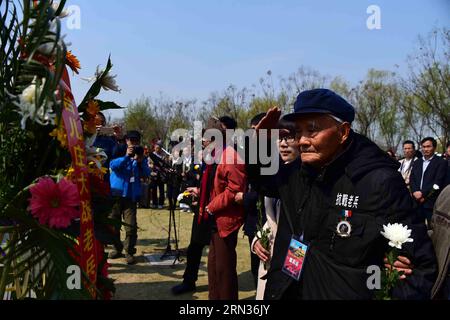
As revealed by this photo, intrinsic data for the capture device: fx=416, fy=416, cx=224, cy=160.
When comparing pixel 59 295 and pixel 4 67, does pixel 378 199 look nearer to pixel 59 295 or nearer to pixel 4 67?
pixel 59 295

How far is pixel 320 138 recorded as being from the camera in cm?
208

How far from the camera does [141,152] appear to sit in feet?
21.3

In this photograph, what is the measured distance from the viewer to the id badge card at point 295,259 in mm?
2090

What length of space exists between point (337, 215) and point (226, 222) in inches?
90.2

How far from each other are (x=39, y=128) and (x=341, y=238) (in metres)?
1.49

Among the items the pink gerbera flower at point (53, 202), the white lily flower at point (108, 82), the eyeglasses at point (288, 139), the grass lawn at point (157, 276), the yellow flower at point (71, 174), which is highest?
the white lily flower at point (108, 82)

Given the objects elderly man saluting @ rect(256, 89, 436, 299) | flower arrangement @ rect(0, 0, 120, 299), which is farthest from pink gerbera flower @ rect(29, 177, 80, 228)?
elderly man saluting @ rect(256, 89, 436, 299)

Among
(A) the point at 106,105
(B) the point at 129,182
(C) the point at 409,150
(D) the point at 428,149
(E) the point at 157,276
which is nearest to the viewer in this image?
(A) the point at 106,105

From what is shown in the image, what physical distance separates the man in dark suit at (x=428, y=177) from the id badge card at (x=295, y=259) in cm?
574

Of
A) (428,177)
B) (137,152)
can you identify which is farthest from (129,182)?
(428,177)

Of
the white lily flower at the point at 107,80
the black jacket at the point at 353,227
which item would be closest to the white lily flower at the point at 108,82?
the white lily flower at the point at 107,80

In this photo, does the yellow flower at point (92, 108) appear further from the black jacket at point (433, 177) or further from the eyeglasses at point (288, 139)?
the black jacket at point (433, 177)

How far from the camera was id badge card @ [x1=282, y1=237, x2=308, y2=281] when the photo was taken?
2.09 m

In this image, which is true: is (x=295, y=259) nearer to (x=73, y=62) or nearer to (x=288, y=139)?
(x=288, y=139)
